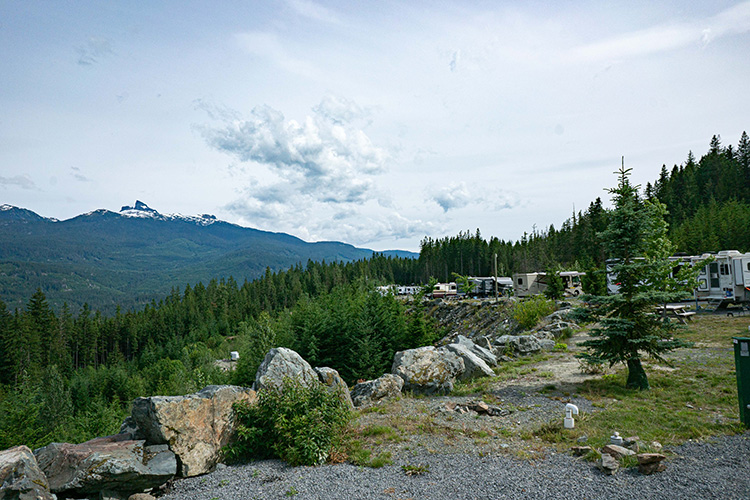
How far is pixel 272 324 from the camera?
28125 mm

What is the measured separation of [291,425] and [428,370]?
6.91m

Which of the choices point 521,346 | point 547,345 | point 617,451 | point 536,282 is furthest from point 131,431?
point 536,282

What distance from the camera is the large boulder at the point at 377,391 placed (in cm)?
1262

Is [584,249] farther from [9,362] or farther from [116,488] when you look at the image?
[9,362]

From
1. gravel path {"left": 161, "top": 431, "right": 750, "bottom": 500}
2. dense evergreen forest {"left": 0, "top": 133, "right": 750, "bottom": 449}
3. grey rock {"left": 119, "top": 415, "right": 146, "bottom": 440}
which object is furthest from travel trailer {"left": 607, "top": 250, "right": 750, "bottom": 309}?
grey rock {"left": 119, "top": 415, "right": 146, "bottom": 440}

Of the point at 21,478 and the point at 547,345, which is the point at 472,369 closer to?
the point at 547,345

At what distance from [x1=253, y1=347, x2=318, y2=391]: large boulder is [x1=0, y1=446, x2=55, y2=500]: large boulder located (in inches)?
163

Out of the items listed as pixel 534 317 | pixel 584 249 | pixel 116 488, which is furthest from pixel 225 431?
pixel 584 249

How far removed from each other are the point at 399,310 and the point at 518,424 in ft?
53.4

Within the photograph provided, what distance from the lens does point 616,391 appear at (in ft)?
37.1

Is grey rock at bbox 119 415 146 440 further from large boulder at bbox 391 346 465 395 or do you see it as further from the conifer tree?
the conifer tree

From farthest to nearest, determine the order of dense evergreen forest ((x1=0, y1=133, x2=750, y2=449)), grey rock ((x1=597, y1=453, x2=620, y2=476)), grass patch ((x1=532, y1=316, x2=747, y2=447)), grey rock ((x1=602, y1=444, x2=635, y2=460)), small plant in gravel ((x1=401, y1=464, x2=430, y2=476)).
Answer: dense evergreen forest ((x1=0, y1=133, x2=750, y2=449)) < grass patch ((x1=532, y1=316, x2=747, y2=447)) < small plant in gravel ((x1=401, y1=464, x2=430, y2=476)) < grey rock ((x1=602, y1=444, x2=635, y2=460)) < grey rock ((x1=597, y1=453, x2=620, y2=476))

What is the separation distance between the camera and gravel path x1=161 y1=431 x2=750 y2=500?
5969 millimetres

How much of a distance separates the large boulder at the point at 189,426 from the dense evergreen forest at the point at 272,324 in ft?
35.9
